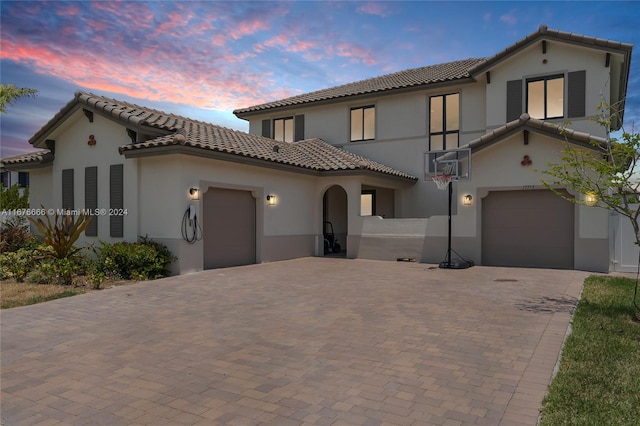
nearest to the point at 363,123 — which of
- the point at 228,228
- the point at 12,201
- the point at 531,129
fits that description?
the point at 531,129

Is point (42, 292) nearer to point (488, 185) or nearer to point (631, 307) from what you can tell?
point (631, 307)

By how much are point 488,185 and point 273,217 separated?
8.16 meters

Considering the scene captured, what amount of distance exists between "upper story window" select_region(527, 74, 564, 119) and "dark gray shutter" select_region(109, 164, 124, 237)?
16.1 metres

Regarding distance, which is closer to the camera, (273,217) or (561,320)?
(561,320)

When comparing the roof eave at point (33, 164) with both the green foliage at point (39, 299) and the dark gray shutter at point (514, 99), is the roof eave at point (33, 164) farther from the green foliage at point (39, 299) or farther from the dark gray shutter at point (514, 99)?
the dark gray shutter at point (514, 99)

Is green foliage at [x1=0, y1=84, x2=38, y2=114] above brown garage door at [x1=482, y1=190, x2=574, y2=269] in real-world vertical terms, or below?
above

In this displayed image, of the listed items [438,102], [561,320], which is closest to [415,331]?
[561,320]

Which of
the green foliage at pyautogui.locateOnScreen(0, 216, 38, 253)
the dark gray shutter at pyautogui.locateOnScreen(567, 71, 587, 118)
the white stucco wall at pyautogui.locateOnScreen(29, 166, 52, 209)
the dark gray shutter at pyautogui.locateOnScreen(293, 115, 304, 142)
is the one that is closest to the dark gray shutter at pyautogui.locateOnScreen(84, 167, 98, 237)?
the green foliage at pyautogui.locateOnScreen(0, 216, 38, 253)

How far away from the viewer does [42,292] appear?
34.2 ft

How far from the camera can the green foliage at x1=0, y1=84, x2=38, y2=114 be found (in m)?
15.8

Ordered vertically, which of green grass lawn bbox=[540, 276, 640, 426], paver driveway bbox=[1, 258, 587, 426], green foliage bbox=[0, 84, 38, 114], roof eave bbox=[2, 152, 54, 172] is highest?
green foliage bbox=[0, 84, 38, 114]

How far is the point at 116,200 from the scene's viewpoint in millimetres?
14359

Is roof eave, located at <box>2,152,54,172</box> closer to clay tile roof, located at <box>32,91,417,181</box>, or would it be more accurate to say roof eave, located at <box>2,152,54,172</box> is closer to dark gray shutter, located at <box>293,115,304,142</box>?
clay tile roof, located at <box>32,91,417,181</box>

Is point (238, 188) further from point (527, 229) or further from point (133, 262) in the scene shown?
point (527, 229)
